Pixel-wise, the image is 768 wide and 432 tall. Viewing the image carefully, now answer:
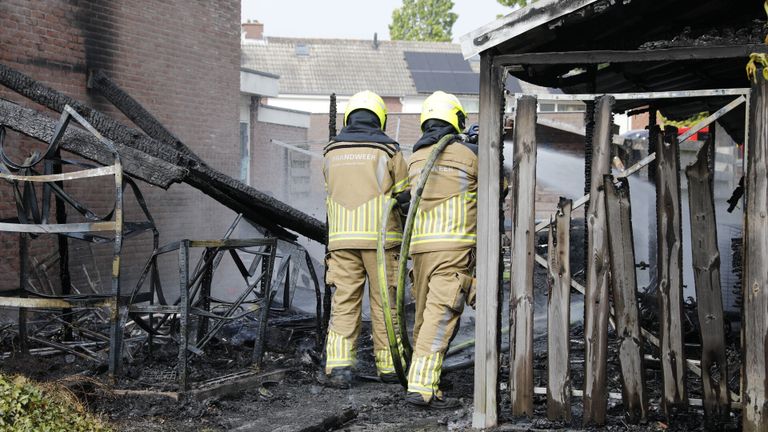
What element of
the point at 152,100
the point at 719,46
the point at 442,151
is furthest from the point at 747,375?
the point at 152,100

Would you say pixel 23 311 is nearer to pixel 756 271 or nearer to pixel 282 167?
pixel 756 271

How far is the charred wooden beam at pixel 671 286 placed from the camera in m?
5.26

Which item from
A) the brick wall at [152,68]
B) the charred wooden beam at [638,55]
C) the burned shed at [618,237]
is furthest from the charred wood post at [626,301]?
the brick wall at [152,68]

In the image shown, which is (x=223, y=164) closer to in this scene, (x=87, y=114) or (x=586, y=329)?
(x=87, y=114)

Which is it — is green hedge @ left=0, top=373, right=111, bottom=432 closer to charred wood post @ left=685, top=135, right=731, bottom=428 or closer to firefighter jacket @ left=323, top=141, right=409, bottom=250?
firefighter jacket @ left=323, top=141, right=409, bottom=250

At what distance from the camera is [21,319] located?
22.6 feet

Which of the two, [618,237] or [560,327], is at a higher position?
[618,237]

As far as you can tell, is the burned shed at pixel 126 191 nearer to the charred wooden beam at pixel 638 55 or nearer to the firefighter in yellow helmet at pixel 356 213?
the firefighter in yellow helmet at pixel 356 213

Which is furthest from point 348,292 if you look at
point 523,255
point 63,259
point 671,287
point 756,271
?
point 756,271

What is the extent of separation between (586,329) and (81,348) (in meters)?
4.20

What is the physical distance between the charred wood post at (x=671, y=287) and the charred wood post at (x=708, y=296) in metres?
0.10

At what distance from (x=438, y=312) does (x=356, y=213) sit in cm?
107

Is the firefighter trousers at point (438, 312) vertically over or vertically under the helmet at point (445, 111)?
under

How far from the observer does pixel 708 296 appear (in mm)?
5188
